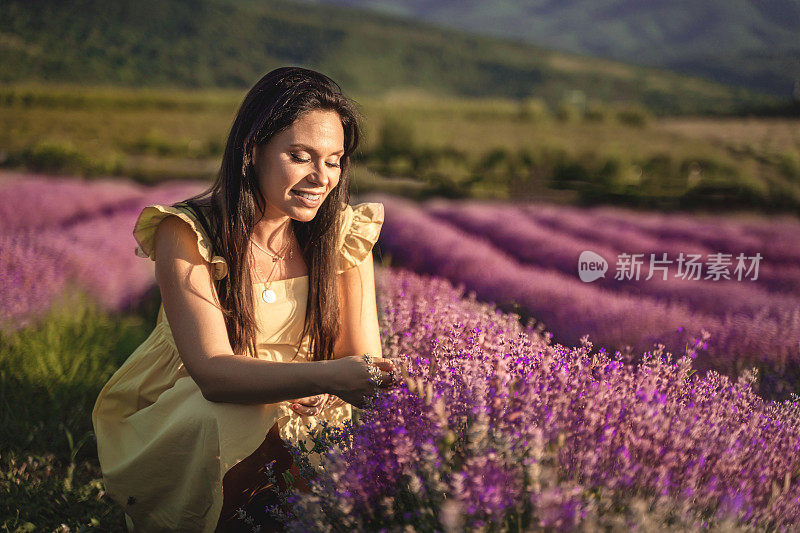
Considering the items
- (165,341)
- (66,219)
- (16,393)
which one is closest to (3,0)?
(66,219)

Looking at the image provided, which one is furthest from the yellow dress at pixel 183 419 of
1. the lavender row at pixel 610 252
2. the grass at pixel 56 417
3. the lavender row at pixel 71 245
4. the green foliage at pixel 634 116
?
the green foliage at pixel 634 116

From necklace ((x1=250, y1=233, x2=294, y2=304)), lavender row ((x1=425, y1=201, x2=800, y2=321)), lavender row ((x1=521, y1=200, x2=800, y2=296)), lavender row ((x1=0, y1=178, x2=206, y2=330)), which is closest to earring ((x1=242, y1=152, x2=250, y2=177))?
necklace ((x1=250, y1=233, x2=294, y2=304))

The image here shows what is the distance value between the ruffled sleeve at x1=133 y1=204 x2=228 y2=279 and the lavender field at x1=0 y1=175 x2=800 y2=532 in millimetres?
643

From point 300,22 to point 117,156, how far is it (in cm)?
242

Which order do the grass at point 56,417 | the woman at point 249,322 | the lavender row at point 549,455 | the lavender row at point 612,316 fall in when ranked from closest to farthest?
the lavender row at point 549,455 < the woman at point 249,322 < the grass at point 56,417 < the lavender row at point 612,316

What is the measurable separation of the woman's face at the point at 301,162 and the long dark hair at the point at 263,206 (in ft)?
0.10

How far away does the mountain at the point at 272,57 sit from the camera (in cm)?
476

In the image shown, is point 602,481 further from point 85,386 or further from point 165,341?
point 85,386

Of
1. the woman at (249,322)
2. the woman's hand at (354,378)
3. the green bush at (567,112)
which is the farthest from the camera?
the green bush at (567,112)

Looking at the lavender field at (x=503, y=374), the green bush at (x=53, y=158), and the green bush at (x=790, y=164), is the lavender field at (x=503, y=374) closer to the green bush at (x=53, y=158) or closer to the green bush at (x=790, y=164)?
the green bush at (x=53, y=158)

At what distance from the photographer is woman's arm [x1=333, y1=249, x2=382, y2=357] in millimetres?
2135

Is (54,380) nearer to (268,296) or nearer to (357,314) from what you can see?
(268,296)

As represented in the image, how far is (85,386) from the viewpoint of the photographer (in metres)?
2.90

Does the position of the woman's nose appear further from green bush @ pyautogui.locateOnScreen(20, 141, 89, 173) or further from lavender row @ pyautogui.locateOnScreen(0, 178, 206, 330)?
green bush @ pyautogui.locateOnScreen(20, 141, 89, 173)
